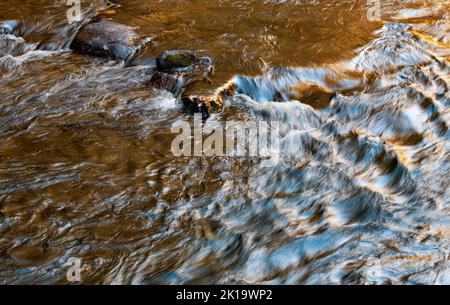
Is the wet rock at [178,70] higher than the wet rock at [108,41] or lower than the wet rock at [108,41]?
lower

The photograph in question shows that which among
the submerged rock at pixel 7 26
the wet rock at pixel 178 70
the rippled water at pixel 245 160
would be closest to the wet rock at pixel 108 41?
the rippled water at pixel 245 160

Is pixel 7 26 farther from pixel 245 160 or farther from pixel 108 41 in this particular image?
pixel 245 160

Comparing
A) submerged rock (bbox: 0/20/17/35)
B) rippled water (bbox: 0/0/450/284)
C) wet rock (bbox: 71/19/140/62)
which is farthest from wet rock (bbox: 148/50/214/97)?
submerged rock (bbox: 0/20/17/35)

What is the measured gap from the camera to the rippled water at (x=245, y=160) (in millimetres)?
4246

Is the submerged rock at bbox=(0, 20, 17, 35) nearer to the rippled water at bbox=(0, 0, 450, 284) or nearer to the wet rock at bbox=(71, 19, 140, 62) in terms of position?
the rippled water at bbox=(0, 0, 450, 284)

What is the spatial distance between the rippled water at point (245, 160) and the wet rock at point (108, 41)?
0.61 feet

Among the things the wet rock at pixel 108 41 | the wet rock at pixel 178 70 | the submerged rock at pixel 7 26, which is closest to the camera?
the wet rock at pixel 178 70

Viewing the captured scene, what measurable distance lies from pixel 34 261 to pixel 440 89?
16.2 feet

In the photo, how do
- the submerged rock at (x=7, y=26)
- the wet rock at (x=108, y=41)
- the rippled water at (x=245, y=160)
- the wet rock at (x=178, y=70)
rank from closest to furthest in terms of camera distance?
the rippled water at (x=245, y=160) < the wet rock at (x=178, y=70) < the wet rock at (x=108, y=41) < the submerged rock at (x=7, y=26)

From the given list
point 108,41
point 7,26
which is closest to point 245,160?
point 108,41

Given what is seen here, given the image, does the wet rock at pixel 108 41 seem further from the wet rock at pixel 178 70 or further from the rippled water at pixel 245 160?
the wet rock at pixel 178 70

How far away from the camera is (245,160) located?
5582 mm

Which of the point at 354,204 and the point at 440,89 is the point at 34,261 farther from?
the point at 440,89

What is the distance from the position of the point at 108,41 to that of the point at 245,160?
3.50 m
